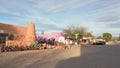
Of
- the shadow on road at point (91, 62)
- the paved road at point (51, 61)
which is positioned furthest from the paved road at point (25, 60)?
the shadow on road at point (91, 62)

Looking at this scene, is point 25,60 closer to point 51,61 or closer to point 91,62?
point 51,61

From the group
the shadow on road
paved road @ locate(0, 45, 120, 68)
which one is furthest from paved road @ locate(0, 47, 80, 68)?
the shadow on road

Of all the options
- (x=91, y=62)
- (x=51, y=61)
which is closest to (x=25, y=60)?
(x=51, y=61)

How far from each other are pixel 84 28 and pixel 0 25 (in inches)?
1895

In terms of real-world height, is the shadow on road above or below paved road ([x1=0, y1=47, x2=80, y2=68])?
below

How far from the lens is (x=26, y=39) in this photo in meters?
31.5

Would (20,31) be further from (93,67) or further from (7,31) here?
(93,67)

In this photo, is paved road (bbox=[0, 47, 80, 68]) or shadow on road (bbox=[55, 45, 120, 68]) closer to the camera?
paved road (bbox=[0, 47, 80, 68])

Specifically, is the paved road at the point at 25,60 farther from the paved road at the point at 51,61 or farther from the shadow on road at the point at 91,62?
the shadow on road at the point at 91,62

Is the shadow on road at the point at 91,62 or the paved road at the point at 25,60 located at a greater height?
the paved road at the point at 25,60

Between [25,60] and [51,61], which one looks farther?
[51,61]

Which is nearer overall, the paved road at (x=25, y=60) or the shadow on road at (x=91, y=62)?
the paved road at (x=25, y=60)

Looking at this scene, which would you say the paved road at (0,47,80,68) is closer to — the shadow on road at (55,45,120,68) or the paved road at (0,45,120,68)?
the paved road at (0,45,120,68)

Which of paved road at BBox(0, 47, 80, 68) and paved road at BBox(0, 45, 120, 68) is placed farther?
paved road at BBox(0, 45, 120, 68)
